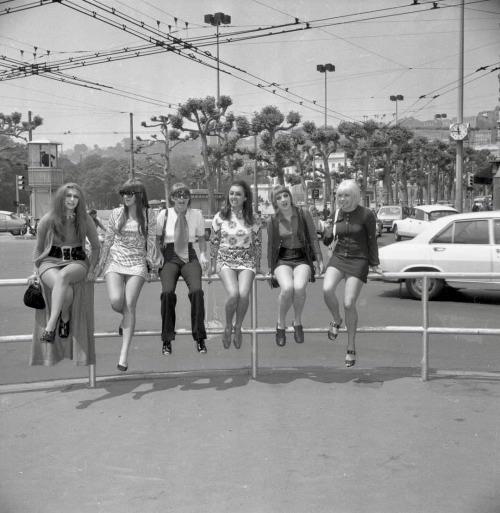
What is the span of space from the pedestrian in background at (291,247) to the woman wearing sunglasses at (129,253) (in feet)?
3.05

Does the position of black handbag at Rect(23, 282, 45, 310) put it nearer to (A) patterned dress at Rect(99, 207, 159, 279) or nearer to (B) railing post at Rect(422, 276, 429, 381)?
(A) patterned dress at Rect(99, 207, 159, 279)

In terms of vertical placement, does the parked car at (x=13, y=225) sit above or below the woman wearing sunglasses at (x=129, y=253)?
below

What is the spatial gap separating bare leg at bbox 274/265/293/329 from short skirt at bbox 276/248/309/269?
6 centimetres

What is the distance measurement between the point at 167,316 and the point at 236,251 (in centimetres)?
76

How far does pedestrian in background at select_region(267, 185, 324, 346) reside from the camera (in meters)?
5.67

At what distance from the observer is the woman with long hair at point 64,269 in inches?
205

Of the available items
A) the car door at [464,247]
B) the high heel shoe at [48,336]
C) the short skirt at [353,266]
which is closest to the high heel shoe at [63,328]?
the high heel shoe at [48,336]

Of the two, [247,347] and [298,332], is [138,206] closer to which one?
[298,332]

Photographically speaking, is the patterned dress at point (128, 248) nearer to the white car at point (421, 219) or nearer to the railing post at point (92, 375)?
the railing post at point (92, 375)

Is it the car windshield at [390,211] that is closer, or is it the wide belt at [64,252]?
the wide belt at [64,252]

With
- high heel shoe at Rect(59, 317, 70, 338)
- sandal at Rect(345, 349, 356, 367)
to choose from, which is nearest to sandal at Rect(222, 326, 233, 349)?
sandal at Rect(345, 349, 356, 367)

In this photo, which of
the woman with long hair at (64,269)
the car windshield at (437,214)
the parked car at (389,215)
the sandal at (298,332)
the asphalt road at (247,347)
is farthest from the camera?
the parked car at (389,215)

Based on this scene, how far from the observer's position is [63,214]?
17.3ft

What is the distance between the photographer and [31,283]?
17.1ft
